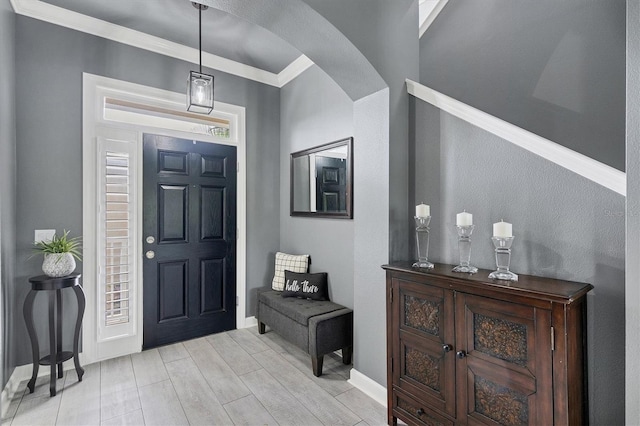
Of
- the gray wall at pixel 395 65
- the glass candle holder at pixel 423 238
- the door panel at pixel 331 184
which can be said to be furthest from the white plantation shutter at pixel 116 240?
the glass candle holder at pixel 423 238

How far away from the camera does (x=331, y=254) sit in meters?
3.23

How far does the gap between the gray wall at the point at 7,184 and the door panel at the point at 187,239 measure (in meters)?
0.93

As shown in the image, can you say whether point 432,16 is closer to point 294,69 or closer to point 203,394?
point 294,69

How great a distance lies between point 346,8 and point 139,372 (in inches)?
124

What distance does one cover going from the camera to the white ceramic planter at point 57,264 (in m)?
2.45

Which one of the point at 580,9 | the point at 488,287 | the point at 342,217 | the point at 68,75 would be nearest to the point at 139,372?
the point at 342,217

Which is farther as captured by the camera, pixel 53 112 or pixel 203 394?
pixel 53 112

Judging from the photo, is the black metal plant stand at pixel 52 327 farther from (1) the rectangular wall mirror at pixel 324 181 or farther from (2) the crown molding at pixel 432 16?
(2) the crown molding at pixel 432 16

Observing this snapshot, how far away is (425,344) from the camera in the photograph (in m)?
1.86

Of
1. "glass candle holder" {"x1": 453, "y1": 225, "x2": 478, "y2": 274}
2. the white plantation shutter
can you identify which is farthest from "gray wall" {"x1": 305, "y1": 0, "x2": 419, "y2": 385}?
the white plantation shutter

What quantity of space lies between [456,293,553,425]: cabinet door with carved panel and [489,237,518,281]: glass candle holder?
0.17 meters

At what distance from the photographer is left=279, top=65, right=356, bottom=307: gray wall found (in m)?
3.06

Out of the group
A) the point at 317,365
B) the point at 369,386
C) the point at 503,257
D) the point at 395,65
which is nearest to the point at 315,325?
the point at 317,365

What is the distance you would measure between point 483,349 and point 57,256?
9.62 ft
